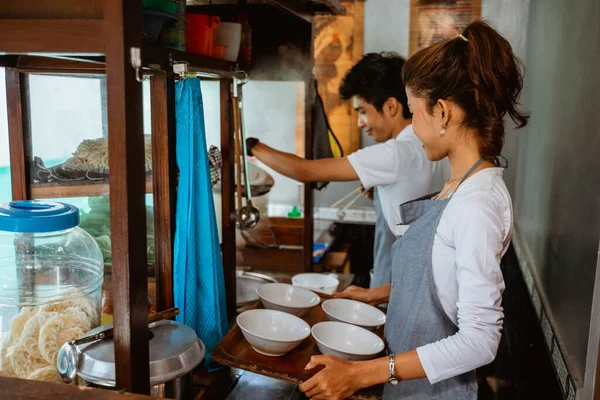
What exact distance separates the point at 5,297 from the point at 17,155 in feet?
1.97

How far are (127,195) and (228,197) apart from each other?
110 cm

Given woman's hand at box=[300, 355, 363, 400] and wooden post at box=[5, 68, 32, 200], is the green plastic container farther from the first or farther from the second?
woman's hand at box=[300, 355, 363, 400]

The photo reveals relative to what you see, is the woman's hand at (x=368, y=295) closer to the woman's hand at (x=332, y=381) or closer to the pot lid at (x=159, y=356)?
the woman's hand at (x=332, y=381)

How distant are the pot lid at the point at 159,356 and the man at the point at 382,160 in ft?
3.97

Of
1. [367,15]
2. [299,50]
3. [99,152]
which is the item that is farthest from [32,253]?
[367,15]

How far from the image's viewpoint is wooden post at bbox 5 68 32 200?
1.78 meters

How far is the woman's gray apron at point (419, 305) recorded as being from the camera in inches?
61.3

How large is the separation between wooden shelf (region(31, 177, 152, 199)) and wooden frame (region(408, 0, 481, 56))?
11.0 ft

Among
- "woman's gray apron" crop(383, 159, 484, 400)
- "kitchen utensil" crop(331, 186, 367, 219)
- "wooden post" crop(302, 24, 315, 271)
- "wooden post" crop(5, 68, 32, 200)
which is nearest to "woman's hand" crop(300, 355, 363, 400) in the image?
"woman's gray apron" crop(383, 159, 484, 400)

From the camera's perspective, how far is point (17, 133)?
180cm

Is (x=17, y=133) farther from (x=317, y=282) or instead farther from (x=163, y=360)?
(x=317, y=282)

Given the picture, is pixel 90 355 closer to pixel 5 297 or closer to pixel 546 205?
pixel 5 297

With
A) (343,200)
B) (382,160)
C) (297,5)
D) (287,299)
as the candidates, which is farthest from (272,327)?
(343,200)

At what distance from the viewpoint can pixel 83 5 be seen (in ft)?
3.54
